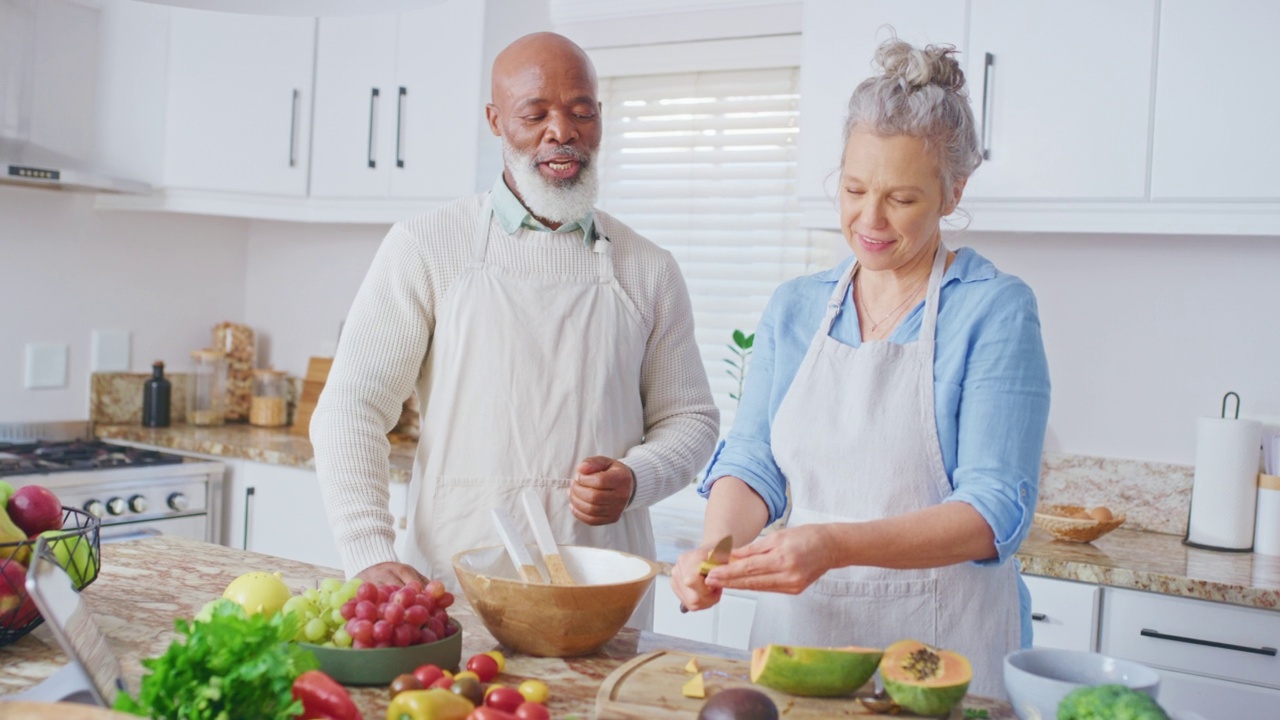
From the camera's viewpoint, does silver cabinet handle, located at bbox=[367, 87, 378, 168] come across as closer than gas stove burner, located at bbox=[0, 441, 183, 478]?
No

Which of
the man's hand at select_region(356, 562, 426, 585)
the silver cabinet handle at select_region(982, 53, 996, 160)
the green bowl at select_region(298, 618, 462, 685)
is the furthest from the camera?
the silver cabinet handle at select_region(982, 53, 996, 160)

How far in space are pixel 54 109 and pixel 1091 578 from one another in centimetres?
326

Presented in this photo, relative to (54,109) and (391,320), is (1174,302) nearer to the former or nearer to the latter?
(391,320)

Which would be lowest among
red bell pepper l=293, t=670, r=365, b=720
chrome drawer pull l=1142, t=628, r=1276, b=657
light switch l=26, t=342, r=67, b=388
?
chrome drawer pull l=1142, t=628, r=1276, b=657

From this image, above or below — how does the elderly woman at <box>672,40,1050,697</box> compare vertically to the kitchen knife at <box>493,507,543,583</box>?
above

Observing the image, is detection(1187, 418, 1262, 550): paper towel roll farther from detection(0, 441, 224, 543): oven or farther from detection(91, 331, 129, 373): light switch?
detection(91, 331, 129, 373): light switch

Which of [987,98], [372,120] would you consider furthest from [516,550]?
[372,120]

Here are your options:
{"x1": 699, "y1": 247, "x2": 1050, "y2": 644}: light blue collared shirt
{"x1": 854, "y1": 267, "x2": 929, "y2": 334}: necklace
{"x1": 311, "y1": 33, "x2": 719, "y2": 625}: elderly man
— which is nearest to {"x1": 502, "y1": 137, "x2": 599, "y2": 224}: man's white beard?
{"x1": 311, "y1": 33, "x2": 719, "y2": 625}: elderly man

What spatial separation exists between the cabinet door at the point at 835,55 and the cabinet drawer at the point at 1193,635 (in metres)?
1.17

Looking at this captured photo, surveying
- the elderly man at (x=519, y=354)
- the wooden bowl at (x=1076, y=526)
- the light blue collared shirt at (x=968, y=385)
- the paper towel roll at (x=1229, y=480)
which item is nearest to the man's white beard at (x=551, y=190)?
the elderly man at (x=519, y=354)

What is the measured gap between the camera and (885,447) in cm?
162

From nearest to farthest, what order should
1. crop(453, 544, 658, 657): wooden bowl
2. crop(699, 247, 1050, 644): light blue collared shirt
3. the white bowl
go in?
the white bowl, crop(453, 544, 658, 657): wooden bowl, crop(699, 247, 1050, 644): light blue collared shirt

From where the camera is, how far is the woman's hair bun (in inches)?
61.6

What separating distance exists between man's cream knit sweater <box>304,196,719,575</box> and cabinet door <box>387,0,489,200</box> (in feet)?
4.71
